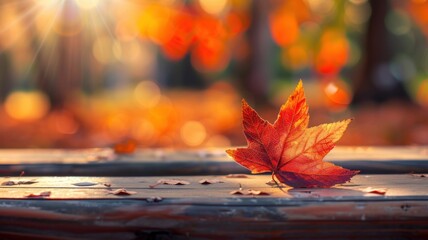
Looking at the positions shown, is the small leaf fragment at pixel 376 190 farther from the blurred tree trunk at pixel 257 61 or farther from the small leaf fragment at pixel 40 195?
the blurred tree trunk at pixel 257 61

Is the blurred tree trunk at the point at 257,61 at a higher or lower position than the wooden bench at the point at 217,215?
higher

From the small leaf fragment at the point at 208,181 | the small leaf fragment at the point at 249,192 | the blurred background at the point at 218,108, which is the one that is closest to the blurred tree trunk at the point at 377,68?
the blurred background at the point at 218,108

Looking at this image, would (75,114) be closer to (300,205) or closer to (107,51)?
(300,205)

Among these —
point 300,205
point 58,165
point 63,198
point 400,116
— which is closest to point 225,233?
point 300,205

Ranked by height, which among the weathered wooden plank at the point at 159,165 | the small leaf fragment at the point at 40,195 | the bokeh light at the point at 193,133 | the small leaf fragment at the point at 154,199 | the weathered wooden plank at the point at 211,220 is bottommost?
the weathered wooden plank at the point at 211,220

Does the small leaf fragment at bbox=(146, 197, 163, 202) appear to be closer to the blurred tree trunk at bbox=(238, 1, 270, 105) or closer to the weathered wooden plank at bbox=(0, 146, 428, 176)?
the weathered wooden plank at bbox=(0, 146, 428, 176)

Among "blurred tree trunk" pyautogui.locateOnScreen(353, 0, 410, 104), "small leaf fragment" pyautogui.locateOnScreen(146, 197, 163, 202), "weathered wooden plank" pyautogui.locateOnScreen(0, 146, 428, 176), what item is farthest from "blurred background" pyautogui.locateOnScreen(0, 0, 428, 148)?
"small leaf fragment" pyautogui.locateOnScreen(146, 197, 163, 202)
